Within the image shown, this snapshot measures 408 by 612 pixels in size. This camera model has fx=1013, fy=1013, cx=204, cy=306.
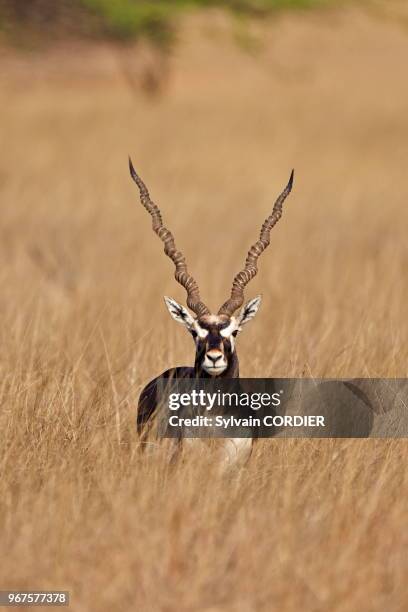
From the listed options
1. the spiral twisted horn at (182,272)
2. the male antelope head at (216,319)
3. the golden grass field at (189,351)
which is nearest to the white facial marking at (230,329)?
the male antelope head at (216,319)

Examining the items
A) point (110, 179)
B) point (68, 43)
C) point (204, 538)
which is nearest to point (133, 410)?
point (204, 538)

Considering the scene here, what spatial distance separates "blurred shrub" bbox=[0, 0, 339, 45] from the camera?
1240 cm

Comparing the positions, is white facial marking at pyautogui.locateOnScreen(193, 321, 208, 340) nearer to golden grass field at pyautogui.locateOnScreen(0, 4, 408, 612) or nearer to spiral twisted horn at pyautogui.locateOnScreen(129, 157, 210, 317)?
spiral twisted horn at pyautogui.locateOnScreen(129, 157, 210, 317)

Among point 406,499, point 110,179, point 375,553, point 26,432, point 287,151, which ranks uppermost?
point 287,151

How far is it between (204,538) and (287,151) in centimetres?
1412

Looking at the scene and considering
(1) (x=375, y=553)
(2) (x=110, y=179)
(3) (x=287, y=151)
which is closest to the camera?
(1) (x=375, y=553)

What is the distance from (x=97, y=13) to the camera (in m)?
13.3

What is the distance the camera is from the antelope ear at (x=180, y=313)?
14.9 ft

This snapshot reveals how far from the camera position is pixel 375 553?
3.54 m

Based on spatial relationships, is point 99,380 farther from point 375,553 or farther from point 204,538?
point 375,553

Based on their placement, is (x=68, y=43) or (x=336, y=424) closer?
(x=336, y=424)

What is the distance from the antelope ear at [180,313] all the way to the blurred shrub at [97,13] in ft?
27.2

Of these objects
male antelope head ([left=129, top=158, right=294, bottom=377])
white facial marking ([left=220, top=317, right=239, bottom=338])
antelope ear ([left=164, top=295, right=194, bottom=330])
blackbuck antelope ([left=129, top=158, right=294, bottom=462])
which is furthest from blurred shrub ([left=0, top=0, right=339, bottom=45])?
white facial marking ([left=220, top=317, right=239, bottom=338])

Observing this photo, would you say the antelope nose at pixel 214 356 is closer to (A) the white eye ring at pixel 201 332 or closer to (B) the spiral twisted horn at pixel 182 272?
(A) the white eye ring at pixel 201 332
